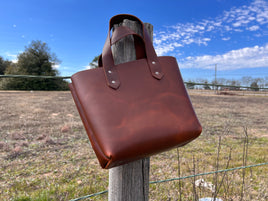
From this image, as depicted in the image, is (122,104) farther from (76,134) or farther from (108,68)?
(76,134)

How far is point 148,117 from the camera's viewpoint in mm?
658

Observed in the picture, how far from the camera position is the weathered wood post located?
31.4 inches

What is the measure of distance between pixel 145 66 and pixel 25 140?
4.37 metres

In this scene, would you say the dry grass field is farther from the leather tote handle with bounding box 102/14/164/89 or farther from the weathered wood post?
the leather tote handle with bounding box 102/14/164/89

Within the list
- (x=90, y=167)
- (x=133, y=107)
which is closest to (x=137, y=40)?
(x=133, y=107)

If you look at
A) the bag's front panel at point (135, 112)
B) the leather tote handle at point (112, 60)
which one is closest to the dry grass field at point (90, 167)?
the bag's front panel at point (135, 112)

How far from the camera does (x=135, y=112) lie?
65 cm

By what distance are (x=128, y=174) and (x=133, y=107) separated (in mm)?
343

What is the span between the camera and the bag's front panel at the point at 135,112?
0.62m

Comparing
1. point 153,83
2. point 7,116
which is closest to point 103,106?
point 153,83

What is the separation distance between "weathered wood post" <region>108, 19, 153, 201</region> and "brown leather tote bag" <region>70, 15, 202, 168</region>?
7cm

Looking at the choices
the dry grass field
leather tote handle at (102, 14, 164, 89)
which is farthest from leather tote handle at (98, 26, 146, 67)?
the dry grass field

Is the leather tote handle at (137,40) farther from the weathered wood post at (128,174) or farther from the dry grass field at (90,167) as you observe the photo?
the dry grass field at (90,167)

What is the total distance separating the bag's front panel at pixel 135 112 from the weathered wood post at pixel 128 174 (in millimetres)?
112
